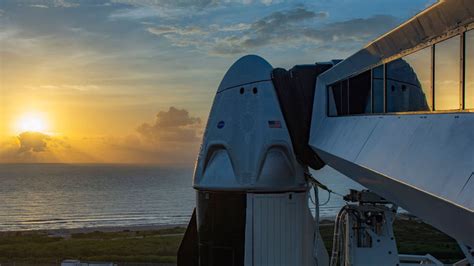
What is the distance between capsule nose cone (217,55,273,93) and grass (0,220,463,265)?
1195 inches

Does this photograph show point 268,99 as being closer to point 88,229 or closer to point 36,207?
point 88,229

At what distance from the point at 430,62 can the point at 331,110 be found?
4997 millimetres

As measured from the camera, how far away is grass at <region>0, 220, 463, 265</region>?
41.5 meters

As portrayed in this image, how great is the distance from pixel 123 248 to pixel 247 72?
39757 mm

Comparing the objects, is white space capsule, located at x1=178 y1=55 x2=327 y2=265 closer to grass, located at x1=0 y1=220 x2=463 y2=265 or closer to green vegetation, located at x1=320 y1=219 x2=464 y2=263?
grass, located at x1=0 y1=220 x2=463 y2=265

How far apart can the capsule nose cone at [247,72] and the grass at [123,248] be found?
99.5 ft

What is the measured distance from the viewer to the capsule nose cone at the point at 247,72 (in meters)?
11.3

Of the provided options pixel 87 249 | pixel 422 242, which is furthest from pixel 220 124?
pixel 422 242

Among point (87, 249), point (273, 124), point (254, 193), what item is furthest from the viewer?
point (87, 249)

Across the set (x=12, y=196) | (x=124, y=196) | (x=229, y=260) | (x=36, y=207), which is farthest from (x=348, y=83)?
(x=12, y=196)

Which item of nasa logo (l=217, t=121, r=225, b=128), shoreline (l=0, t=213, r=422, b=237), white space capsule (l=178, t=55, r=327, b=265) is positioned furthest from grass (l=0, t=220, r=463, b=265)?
nasa logo (l=217, t=121, r=225, b=128)

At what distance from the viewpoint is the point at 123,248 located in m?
47.6

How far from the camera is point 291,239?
10602mm

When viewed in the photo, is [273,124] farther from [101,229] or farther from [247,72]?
[101,229]
